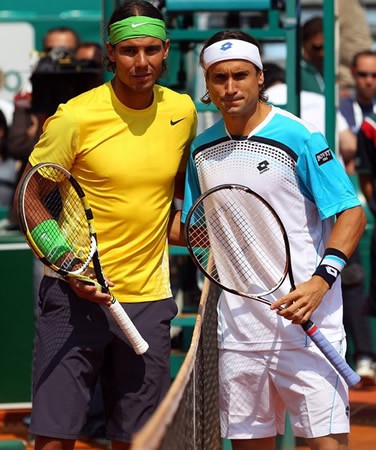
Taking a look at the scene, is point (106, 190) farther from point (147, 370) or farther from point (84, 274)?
point (147, 370)

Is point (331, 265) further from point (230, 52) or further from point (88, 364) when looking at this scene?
point (88, 364)

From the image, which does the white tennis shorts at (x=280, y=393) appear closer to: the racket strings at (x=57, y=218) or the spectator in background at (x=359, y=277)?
the racket strings at (x=57, y=218)

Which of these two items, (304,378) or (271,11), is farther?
(271,11)

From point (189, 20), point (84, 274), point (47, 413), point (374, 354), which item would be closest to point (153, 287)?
point (84, 274)

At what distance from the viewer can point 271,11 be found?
6.74 meters

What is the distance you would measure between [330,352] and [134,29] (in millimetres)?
1403

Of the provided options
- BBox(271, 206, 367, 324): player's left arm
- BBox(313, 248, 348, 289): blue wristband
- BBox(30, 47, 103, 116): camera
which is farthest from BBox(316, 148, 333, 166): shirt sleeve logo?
BBox(30, 47, 103, 116): camera

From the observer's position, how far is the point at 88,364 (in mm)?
4703

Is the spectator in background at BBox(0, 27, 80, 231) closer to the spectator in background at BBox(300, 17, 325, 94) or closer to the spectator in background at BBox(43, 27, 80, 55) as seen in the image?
the spectator in background at BBox(43, 27, 80, 55)

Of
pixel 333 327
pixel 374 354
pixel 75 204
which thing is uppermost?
pixel 75 204

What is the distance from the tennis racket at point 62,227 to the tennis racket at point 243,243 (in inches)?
14.0

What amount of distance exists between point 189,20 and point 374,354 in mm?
3009

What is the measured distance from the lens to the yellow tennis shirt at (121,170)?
4.64 m

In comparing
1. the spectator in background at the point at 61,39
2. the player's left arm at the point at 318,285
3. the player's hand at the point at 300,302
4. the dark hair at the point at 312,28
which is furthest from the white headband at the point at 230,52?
the spectator in background at the point at 61,39
